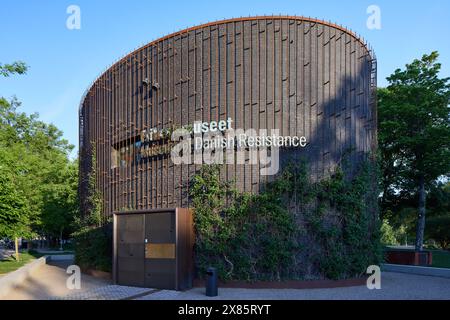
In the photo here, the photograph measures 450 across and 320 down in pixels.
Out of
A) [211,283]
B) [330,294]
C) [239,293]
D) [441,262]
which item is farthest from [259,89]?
[441,262]

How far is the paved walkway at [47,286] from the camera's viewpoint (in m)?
12.4

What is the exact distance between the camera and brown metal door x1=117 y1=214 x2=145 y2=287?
1414 centimetres

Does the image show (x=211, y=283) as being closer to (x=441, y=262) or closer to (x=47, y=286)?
(x=47, y=286)

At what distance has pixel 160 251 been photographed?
539 inches

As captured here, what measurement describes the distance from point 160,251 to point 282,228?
14.2 ft

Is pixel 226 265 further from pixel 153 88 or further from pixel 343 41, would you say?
pixel 343 41

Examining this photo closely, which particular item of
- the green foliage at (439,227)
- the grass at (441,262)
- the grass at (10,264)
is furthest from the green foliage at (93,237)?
the green foliage at (439,227)

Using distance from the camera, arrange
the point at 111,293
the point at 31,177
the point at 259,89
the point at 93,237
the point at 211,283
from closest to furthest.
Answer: the point at 211,283 → the point at 111,293 → the point at 259,89 → the point at 93,237 → the point at 31,177

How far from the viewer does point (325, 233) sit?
14.0m

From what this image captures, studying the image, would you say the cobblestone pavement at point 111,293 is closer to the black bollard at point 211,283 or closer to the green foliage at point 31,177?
the black bollard at point 211,283

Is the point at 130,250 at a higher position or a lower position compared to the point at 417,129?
lower

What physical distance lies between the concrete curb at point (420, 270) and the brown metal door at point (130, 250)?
1105 cm

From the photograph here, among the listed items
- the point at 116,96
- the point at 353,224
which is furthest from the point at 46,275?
the point at 353,224
